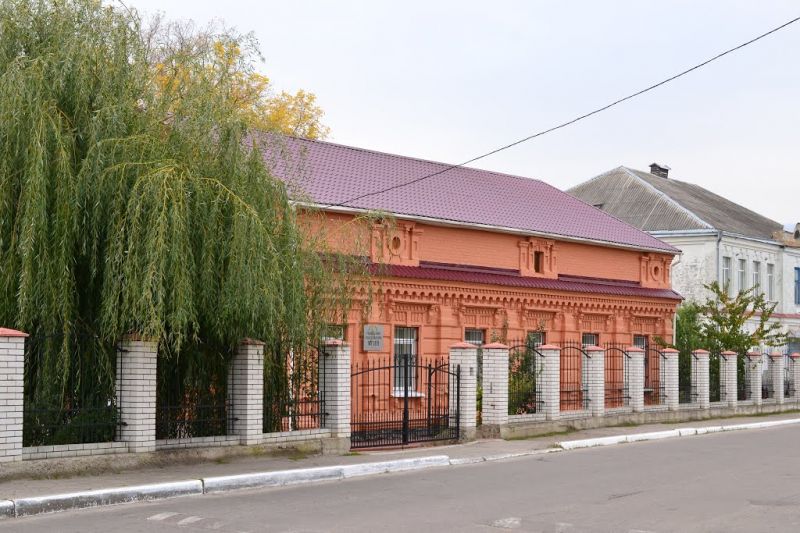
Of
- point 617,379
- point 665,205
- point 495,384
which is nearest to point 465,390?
point 495,384

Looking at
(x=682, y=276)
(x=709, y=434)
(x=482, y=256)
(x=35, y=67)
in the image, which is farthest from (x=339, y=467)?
(x=682, y=276)

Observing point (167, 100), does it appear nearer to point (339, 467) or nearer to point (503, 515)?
point (339, 467)

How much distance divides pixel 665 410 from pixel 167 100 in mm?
16070

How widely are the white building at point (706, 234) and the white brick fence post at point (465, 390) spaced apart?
23808 millimetres

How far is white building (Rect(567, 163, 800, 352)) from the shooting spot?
43906mm

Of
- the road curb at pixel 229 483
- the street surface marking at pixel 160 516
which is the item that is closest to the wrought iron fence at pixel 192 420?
the road curb at pixel 229 483

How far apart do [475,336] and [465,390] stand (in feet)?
27.2

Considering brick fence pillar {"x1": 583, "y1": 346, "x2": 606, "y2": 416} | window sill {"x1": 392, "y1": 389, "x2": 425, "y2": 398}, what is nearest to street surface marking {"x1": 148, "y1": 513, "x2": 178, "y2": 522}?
window sill {"x1": 392, "y1": 389, "x2": 425, "y2": 398}

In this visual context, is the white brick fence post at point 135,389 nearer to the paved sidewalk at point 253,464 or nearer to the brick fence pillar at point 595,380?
the paved sidewalk at point 253,464

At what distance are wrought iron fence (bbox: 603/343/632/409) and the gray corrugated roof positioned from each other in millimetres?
18754

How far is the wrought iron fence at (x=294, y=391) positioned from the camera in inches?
678

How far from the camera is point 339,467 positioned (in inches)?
611

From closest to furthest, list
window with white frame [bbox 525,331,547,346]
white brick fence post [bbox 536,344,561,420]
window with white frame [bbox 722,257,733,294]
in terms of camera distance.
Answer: white brick fence post [bbox 536,344,561,420], window with white frame [bbox 525,331,547,346], window with white frame [bbox 722,257,733,294]

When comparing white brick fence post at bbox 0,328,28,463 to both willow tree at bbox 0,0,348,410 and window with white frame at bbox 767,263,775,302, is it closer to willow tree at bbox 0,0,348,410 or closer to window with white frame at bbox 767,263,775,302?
willow tree at bbox 0,0,348,410
